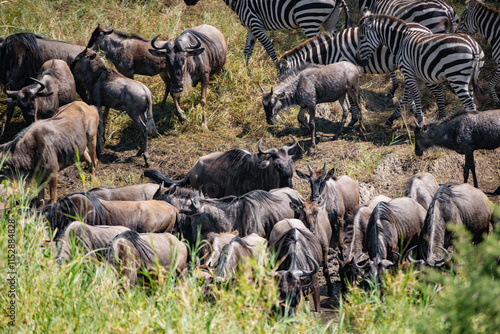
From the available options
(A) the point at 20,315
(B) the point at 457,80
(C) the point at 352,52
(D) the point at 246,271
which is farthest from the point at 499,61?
(A) the point at 20,315

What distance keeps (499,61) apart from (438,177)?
11.0 ft

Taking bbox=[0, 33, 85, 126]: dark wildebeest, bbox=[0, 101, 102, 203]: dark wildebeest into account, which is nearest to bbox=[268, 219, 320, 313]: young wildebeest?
bbox=[0, 101, 102, 203]: dark wildebeest

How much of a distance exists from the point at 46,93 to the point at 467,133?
257 inches

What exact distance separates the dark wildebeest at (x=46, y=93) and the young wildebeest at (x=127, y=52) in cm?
99

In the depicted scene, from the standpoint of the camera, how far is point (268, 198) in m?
7.83

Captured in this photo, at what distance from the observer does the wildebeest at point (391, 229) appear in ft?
22.5

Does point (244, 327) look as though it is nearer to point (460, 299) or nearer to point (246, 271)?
point (246, 271)

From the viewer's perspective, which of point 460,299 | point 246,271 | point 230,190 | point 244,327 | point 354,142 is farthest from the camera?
point 354,142

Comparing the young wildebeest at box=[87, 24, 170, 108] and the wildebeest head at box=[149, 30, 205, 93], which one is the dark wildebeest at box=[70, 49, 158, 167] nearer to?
the wildebeest head at box=[149, 30, 205, 93]

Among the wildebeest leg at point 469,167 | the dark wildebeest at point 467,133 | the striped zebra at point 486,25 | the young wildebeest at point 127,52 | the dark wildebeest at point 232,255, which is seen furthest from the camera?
the striped zebra at point 486,25

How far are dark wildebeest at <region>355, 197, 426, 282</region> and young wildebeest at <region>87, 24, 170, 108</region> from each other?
558 cm

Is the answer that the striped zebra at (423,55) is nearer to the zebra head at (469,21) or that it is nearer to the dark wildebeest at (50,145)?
the zebra head at (469,21)

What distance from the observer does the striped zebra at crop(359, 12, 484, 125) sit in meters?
10.3

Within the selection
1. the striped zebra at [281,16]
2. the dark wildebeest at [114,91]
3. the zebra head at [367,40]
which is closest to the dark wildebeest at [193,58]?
the dark wildebeest at [114,91]
